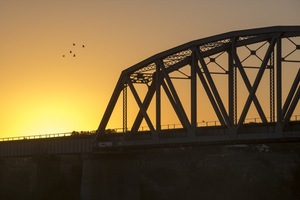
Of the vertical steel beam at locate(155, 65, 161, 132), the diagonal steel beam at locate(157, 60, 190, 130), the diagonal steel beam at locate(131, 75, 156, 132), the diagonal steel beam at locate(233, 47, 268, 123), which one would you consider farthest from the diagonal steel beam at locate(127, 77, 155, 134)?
the diagonal steel beam at locate(233, 47, 268, 123)

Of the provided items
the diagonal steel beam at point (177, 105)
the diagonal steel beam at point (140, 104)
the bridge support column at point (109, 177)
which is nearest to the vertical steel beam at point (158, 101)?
the diagonal steel beam at point (140, 104)

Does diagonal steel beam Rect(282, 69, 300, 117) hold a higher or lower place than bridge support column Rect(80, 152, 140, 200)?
higher

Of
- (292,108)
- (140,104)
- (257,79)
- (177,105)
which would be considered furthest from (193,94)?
(292,108)

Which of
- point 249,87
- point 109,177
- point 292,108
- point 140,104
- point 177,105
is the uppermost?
point 249,87

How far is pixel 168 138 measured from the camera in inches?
3871

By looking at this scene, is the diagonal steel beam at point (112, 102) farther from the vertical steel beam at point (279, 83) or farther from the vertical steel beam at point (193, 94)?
the vertical steel beam at point (279, 83)

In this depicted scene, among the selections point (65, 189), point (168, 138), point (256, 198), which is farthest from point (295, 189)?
point (168, 138)

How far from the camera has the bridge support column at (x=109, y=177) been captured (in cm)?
10888

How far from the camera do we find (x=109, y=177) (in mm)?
109500

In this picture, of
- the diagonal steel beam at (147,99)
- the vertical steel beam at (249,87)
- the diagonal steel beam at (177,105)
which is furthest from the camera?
the diagonal steel beam at (147,99)

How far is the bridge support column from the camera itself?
10888 cm

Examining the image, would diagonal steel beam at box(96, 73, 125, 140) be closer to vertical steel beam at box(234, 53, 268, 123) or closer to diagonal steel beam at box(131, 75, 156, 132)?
diagonal steel beam at box(131, 75, 156, 132)

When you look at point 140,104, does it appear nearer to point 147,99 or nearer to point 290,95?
point 147,99

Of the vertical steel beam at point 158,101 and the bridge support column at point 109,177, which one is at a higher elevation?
the vertical steel beam at point 158,101
